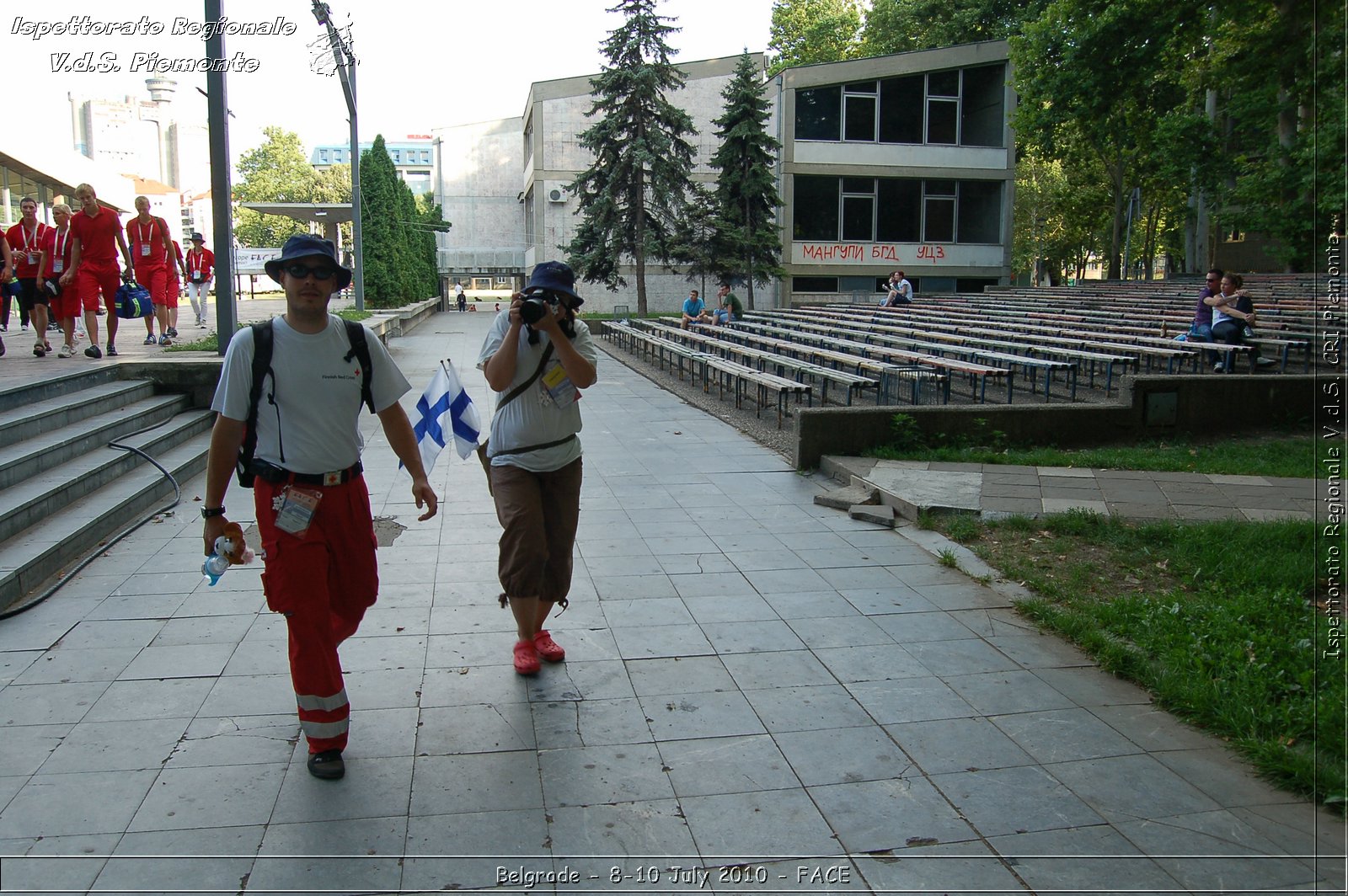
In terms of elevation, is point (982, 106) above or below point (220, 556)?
above

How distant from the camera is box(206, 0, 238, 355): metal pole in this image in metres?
10.7

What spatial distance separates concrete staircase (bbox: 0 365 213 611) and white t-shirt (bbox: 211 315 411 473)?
2.65m

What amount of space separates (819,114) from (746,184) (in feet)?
19.1

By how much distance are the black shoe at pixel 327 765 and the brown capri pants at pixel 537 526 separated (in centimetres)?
108

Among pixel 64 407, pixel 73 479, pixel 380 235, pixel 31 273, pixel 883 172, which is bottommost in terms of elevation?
pixel 73 479

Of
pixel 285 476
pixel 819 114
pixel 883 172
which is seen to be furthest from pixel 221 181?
pixel 883 172

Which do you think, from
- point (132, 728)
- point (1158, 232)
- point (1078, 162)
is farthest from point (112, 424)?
point (1158, 232)

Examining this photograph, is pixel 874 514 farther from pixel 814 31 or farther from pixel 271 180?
pixel 271 180

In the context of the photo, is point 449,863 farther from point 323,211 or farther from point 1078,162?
point 1078,162

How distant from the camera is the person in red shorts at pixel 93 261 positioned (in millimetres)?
11195

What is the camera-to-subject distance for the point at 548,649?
15.2 feet

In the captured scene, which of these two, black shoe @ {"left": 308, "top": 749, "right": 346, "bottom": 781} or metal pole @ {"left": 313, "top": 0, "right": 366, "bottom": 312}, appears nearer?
black shoe @ {"left": 308, "top": 749, "right": 346, "bottom": 781}

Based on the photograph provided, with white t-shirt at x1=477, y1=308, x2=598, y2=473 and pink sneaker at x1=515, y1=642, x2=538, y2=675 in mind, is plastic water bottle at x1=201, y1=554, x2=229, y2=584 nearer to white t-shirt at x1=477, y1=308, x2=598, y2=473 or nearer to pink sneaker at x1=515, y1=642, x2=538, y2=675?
white t-shirt at x1=477, y1=308, x2=598, y2=473

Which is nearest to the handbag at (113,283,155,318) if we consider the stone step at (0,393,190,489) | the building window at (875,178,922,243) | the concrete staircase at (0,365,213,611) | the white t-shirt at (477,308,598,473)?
the concrete staircase at (0,365,213,611)
